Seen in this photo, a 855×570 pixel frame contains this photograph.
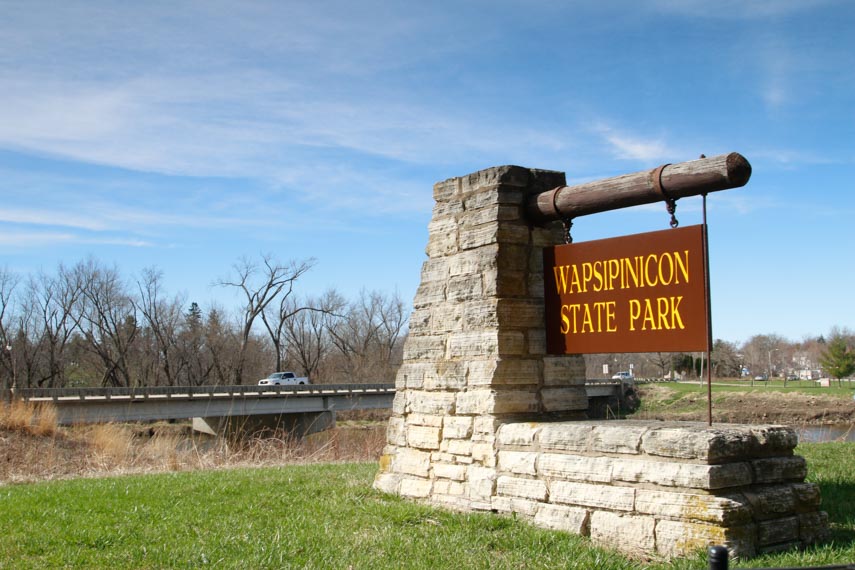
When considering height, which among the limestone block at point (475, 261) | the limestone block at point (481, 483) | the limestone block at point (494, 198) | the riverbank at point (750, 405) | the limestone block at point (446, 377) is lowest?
the riverbank at point (750, 405)

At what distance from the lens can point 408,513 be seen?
721cm

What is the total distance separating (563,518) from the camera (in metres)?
6.37

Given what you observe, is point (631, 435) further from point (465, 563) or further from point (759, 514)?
point (465, 563)

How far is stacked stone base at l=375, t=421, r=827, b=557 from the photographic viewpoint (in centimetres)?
547

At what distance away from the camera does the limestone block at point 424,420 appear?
8.01m

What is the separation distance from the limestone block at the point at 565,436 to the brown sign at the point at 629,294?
0.82 metres

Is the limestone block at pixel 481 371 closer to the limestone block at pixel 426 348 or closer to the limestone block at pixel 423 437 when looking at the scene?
the limestone block at pixel 426 348

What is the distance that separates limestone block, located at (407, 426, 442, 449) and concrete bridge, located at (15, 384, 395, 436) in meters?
20.0

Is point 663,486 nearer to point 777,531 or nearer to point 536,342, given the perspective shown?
point 777,531

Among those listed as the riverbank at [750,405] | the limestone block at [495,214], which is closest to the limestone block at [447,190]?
the limestone block at [495,214]

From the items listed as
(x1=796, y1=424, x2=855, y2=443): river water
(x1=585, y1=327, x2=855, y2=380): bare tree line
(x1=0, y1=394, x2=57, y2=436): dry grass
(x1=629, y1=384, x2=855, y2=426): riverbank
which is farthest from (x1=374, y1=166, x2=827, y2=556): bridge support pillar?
(x1=585, y1=327, x2=855, y2=380): bare tree line

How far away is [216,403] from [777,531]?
111 feet

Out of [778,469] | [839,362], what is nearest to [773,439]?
[778,469]

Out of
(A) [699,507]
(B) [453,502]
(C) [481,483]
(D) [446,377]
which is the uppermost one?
(D) [446,377]
